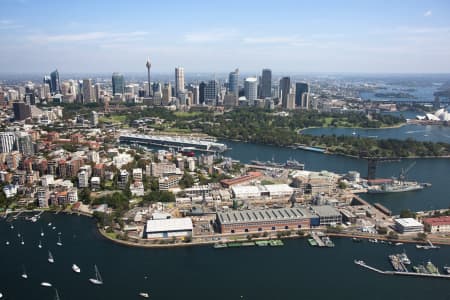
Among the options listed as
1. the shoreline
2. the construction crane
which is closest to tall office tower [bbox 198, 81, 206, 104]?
the construction crane

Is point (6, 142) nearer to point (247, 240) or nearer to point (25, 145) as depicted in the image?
point (25, 145)

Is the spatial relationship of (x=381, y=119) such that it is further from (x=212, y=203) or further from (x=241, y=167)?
(x=212, y=203)

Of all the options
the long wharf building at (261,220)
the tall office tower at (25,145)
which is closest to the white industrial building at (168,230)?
the long wharf building at (261,220)

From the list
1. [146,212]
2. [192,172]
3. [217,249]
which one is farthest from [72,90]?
[217,249]

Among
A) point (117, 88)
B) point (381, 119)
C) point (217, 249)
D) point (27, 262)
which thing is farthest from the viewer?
point (117, 88)

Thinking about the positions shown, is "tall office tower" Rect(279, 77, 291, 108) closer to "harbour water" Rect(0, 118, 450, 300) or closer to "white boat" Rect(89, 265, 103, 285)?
"harbour water" Rect(0, 118, 450, 300)

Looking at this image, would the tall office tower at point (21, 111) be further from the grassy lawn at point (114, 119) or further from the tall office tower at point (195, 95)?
the tall office tower at point (195, 95)

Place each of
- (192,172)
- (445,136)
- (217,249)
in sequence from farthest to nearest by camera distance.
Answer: (445,136), (192,172), (217,249)
